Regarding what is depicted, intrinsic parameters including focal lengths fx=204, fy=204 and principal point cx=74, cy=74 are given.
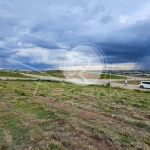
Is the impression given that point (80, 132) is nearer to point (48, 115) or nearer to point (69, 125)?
point (69, 125)

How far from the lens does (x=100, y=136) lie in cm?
562

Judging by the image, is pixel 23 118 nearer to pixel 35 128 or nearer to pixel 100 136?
pixel 35 128

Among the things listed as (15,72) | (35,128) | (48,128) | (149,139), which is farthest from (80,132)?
(15,72)

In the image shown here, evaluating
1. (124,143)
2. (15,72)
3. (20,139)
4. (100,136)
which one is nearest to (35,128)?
(20,139)

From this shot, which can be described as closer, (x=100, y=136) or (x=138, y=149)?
(x=138, y=149)

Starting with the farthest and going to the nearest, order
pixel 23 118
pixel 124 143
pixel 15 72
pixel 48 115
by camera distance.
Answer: pixel 15 72
pixel 48 115
pixel 23 118
pixel 124 143

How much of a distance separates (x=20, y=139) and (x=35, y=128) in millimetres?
875

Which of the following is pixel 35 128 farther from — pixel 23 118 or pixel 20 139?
pixel 23 118

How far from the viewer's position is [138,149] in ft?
16.1

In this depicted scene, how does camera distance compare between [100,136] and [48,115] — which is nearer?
[100,136]

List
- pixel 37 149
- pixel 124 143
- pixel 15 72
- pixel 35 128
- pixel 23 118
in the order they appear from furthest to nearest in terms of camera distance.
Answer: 1. pixel 15 72
2. pixel 23 118
3. pixel 35 128
4. pixel 124 143
5. pixel 37 149

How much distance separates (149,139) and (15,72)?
57473mm

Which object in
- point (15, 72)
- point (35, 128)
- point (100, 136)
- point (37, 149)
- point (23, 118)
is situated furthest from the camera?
point (15, 72)

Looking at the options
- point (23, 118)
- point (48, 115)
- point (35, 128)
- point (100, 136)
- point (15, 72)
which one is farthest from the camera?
point (15, 72)
